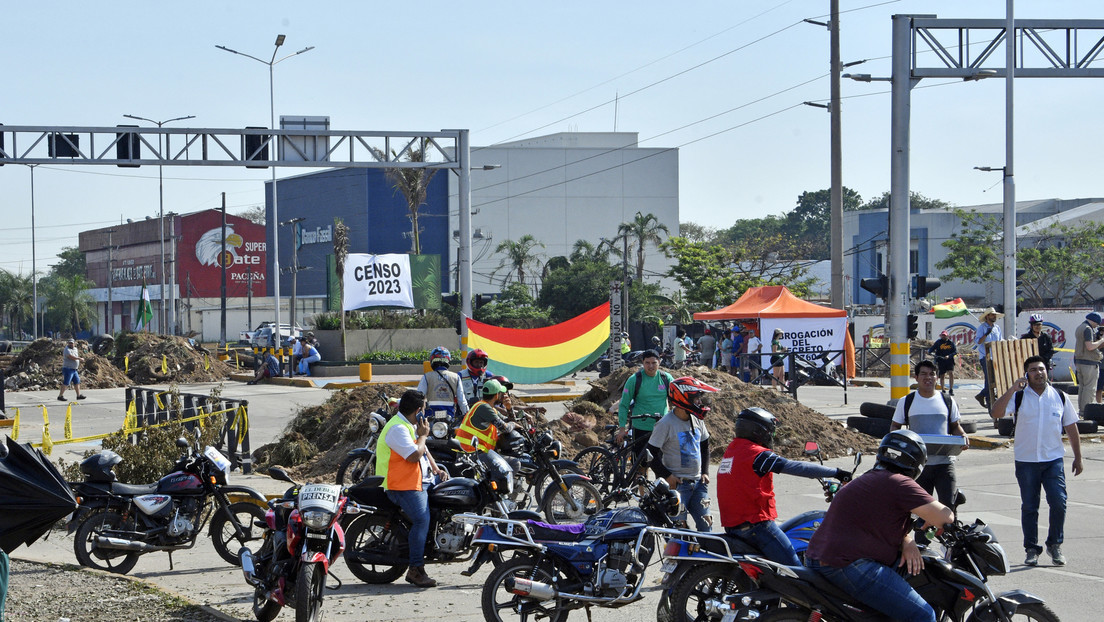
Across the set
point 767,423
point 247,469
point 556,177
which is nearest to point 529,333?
point 247,469

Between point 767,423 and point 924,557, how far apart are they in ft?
4.10

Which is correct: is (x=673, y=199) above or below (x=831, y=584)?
above

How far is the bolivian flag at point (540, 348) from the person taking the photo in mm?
24641

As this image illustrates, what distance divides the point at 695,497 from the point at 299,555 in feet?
10.3

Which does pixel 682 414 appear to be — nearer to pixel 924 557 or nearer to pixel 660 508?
pixel 660 508

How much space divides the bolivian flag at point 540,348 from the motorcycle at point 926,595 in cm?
1896

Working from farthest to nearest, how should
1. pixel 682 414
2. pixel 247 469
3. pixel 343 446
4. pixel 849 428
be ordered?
pixel 849 428 < pixel 343 446 < pixel 247 469 < pixel 682 414

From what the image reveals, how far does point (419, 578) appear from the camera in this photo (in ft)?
26.9

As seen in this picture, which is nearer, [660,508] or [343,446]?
[660,508]

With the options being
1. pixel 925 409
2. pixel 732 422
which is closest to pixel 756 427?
pixel 925 409

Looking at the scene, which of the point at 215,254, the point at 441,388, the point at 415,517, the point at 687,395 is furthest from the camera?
the point at 215,254

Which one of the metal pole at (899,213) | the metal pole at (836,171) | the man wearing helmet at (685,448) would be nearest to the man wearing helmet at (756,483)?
the man wearing helmet at (685,448)

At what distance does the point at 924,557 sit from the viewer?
5.66 metres

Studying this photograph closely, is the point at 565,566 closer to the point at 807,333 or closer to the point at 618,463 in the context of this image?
the point at 618,463
